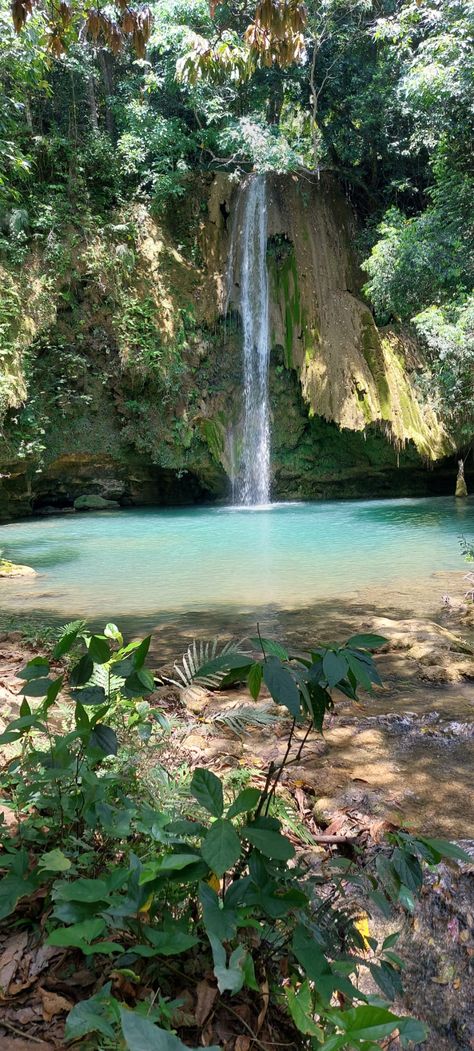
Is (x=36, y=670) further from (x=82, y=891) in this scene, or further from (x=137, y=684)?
(x=82, y=891)

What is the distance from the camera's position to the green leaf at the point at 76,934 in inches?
47.5

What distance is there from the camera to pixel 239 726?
116 inches

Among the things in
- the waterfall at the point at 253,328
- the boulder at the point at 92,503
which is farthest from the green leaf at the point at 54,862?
the boulder at the point at 92,503

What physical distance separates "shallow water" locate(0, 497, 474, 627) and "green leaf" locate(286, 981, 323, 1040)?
13.2 feet

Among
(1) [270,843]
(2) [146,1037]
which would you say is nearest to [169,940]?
(1) [270,843]

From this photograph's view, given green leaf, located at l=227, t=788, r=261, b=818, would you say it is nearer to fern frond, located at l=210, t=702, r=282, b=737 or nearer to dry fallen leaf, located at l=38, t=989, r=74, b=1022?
dry fallen leaf, located at l=38, t=989, r=74, b=1022

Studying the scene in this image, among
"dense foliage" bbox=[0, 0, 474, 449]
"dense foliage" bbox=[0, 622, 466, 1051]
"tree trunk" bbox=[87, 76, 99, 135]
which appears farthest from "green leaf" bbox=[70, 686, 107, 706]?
"tree trunk" bbox=[87, 76, 99, 135]

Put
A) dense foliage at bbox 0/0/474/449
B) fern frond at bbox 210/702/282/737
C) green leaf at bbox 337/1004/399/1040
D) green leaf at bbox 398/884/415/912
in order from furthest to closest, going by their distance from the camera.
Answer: dense foliage at bbox 0/0/474/449 < fern frond at bbox 210/702/282/737 < green leaf at bbox 398/884/415/912 < green leaf at bbox 337/1004/399/1040

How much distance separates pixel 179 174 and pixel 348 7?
4.81 metres

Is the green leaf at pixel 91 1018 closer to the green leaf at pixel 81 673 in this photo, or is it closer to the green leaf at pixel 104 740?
the green leaf at pixel 104 740

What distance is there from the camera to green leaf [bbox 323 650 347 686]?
1.35 metres

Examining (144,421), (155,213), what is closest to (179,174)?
(155,213)

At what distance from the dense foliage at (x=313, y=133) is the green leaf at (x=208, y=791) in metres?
10.8

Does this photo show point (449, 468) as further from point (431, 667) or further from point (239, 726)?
point (239, 726)
